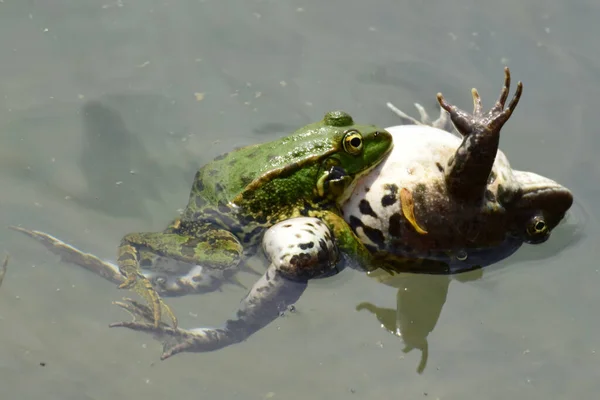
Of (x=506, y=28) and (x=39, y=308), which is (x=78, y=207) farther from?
(x=506, y=28)

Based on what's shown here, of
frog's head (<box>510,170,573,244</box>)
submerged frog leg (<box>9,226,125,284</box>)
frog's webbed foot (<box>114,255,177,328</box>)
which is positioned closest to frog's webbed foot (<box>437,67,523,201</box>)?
frog's head (<box>510,170,573,244</box>)

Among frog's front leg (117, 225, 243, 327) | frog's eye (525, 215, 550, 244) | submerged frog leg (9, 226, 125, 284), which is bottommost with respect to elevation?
submerged frog leg (9, 226, 125, 284)

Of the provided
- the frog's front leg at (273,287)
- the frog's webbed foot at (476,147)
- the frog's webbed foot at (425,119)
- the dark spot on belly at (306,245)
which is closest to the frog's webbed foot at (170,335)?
the frog's front leg at (273,287)

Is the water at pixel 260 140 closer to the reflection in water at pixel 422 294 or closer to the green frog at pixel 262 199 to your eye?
the reflection in water at pixel 422 294

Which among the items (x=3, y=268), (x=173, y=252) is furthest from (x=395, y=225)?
(x=3, y=268)

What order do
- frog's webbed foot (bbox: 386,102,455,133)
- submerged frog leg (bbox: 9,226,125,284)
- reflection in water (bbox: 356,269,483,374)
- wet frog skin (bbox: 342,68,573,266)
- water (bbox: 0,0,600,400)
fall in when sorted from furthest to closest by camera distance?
frog's webbed foot (bbox: 386,102,455,133) → submerged frog leg (bbox: 9,226,125,284) → reflection in water (bbox: 356,269,483,374) → water (bbox: 0,0,600,400) → wet frog skin (bbox: 342,68,573,266)

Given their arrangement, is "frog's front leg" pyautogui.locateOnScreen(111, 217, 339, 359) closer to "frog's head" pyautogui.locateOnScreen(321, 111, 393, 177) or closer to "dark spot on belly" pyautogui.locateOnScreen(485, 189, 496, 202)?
"frog's head" pyautogui.locateOnScreen(321, 111, 393, 177)

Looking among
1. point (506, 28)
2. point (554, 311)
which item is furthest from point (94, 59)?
point (554, 311)
